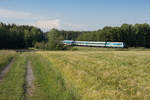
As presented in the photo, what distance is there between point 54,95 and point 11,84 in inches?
142

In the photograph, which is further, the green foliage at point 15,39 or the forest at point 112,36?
the forest at point 112,36

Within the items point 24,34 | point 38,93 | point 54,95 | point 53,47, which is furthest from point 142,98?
point 24,34

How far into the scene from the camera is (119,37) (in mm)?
84062

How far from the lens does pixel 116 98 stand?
249 inches

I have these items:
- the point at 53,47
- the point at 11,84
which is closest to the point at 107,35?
the point at 53,47

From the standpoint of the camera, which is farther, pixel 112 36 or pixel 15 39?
pixel 112 36

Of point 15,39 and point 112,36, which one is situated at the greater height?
point 112,36

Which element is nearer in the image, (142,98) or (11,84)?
(142,98)

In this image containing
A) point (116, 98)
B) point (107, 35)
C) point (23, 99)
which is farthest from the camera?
point (107, 35)

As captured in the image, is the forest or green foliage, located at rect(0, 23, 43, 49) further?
the forest

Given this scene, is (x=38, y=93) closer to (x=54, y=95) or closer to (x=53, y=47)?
(x=54, y=95)

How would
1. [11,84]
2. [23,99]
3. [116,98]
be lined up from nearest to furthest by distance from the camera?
[116,98], [23,99], [11,84]

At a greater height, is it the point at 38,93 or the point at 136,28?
A: the point at 136,28

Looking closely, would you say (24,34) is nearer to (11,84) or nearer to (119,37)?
(119,37)
